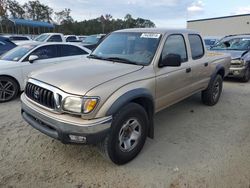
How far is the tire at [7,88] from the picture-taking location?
18.0 feet

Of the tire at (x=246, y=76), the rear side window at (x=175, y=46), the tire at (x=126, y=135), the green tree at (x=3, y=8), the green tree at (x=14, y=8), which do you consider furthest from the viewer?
the green tree at (x=14, y=8)

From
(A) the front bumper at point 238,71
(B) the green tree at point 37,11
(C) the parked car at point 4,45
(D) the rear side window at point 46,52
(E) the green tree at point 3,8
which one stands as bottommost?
(A) the front bumper at point 238,71

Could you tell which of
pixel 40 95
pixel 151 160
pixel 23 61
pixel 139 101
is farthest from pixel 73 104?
pixel 23 61

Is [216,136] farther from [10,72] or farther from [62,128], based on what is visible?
[10,72]

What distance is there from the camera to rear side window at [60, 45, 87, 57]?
6746mm

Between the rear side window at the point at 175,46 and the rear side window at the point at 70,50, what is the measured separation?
13.2ft

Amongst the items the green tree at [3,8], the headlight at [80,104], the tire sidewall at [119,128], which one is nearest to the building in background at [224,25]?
the tire sidewall at [119,128]

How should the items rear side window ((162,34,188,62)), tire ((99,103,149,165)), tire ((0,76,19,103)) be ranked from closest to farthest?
tire ((99,103,149,165))
rear side window ((162,34,188,62))
tire ((0,76,19,103))

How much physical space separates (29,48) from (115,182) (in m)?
4.99

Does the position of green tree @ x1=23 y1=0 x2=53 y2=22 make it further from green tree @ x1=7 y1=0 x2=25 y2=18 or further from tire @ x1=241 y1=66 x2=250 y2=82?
tire @ x1=241 y1=66 x2=250 y2=82

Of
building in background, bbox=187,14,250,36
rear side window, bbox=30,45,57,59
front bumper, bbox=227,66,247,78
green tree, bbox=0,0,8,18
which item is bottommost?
front bumper, bbox=227,66,247,78

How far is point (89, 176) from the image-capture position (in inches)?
108

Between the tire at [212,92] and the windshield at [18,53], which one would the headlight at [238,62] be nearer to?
the tire at [212,92]

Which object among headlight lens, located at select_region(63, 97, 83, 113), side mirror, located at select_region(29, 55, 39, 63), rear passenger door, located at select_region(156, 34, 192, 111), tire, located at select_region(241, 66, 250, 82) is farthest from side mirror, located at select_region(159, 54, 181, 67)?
tire, located at select_region(241, 66, 250, 82)
